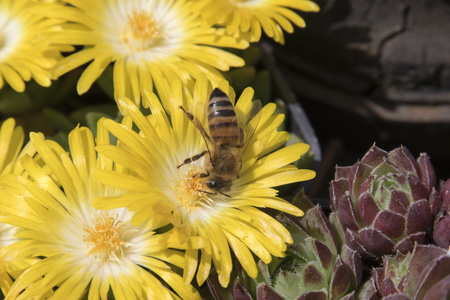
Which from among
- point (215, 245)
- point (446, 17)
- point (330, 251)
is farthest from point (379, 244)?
point (446, 17)

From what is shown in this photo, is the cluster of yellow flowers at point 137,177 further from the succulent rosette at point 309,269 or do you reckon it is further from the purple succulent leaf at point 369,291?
the purple succulent leaf at point 369,291

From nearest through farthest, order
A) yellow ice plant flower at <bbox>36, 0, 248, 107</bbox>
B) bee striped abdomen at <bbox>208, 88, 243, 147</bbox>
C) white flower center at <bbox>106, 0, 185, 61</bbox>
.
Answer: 1. bee striped abdomen at <bbox>208, 88, 243, 147</bbox>
2. yellow ice plant flower at <bbox>36, 0, 248, 107</bbox>
3. white flower center at <bbox>106, 0, 185, 61</bbox>

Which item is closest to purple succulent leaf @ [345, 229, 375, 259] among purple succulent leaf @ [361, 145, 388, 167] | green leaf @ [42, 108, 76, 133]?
purple succulent leaf @ [361, 145, 388, 167]

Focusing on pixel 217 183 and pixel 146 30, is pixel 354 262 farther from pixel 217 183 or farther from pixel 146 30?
pixel 146 30

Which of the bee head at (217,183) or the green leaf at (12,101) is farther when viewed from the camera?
the green leaf at (12,101)

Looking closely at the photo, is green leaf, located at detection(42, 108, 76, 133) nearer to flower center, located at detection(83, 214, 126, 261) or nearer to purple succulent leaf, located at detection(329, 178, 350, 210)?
flower center, located at detection(83, 214, 126, 261)

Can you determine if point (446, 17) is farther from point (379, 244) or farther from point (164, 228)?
point (164, 228)

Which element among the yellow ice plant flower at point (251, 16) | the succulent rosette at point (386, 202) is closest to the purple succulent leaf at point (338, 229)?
the succulent rosette at point (386, 202)

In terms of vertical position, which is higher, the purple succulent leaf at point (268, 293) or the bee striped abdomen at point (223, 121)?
the bee striped abdomen at point (223, 121)
